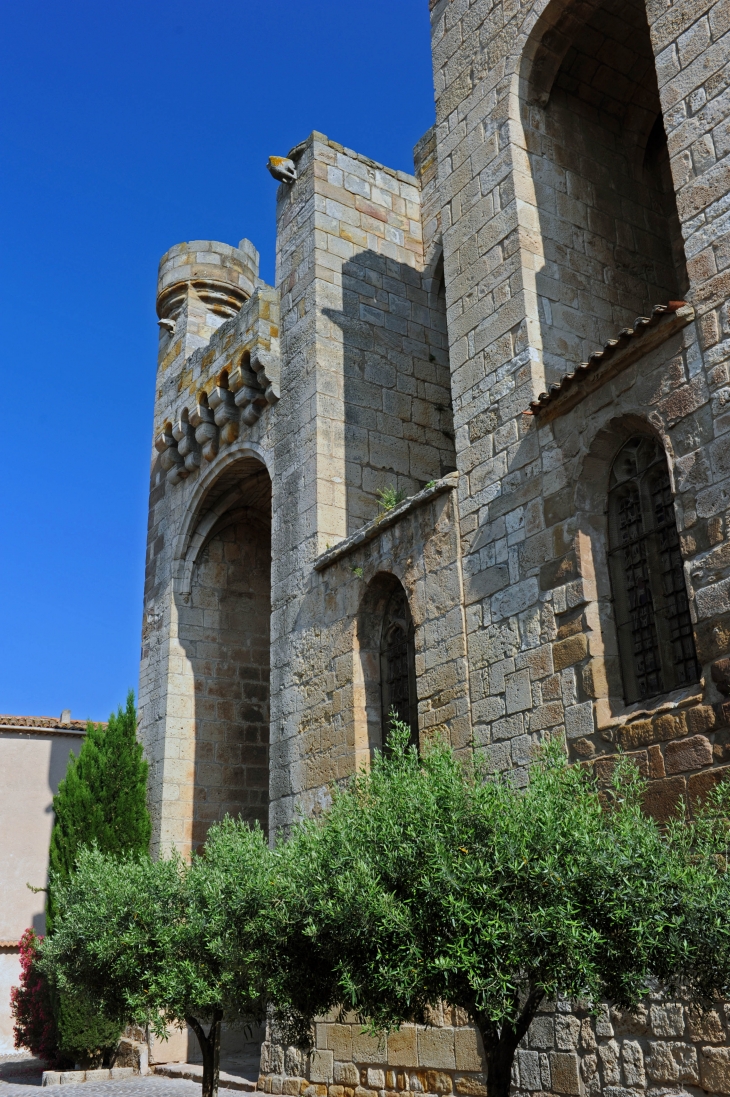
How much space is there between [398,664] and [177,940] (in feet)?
10.6

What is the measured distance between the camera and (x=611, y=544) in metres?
6.94

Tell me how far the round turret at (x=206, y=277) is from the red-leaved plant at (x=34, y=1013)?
898cm

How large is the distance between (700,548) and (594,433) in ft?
4.36

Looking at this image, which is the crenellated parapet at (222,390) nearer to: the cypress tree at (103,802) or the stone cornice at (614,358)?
the cypress tree at (103,802)

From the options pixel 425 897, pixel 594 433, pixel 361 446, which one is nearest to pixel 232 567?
pixel 361 446

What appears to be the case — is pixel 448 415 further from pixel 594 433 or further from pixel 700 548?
pixel 700 548

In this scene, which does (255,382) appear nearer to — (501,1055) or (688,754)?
(688,754)

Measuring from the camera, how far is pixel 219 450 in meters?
12.9

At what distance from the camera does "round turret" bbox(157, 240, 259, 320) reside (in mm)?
15375

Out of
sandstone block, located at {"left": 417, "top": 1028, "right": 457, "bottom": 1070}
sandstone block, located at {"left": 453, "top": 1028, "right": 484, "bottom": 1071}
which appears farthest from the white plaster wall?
sandstone block, located at {"left": 453, "top": 1028, "right": 484, "bottom": 1071}

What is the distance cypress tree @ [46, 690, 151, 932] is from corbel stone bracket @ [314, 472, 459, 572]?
425 centimetres

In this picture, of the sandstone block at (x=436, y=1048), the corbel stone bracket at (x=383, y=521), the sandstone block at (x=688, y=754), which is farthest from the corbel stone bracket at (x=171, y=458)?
the sandstone block at (x=688, y=754)

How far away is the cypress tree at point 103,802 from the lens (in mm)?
12141

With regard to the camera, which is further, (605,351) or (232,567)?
(232,567)
